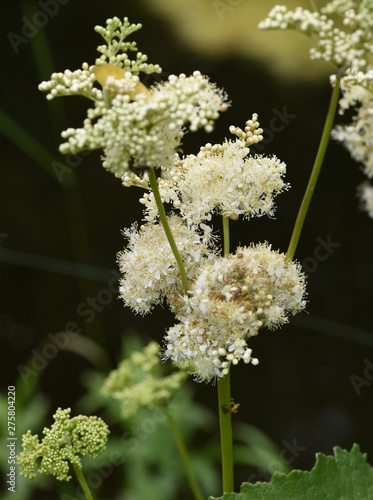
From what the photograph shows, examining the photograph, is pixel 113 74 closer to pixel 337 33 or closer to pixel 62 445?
pixel 337 33

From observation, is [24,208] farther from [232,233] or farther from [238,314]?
[238,314]

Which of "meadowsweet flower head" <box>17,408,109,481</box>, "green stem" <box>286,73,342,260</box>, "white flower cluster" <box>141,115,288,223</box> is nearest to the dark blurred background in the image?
"white flower cluster" <box>141,115,288,223</box>

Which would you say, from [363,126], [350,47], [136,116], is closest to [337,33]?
[350,47]

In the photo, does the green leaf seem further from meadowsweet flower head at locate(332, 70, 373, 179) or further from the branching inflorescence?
meadowsweet flower head at locate(332, 70, 373, 179)

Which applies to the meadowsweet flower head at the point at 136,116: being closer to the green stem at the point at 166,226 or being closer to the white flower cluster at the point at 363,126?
the green stem at the point at 166,226

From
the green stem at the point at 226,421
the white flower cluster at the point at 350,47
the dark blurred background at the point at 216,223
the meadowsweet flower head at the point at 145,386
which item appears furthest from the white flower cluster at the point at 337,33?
the dark blurred background at the point at 216,223

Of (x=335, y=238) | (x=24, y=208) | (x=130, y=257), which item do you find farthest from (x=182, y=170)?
(x=24, y=208)
